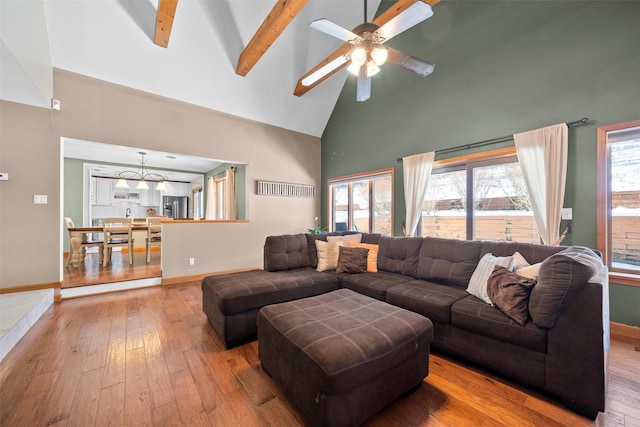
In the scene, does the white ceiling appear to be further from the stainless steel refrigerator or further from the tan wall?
the stainless steel refrigerator

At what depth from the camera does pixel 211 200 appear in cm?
716

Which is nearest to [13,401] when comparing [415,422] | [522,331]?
[415,422]

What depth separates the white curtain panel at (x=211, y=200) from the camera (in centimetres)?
702

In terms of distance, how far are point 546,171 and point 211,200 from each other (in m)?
7.30

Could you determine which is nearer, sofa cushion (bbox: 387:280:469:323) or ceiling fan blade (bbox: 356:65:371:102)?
sofa cushion (bbox: 387:280:469:323)

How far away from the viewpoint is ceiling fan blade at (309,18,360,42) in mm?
1902

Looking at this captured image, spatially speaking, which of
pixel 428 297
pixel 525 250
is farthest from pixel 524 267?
pixel 428 297

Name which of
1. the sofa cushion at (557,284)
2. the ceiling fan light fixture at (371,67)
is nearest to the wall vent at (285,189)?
the ceiling fan light fixture at (371,67)

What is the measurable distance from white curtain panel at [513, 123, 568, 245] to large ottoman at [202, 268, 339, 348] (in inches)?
98.5

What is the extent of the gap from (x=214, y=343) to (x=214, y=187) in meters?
5.60

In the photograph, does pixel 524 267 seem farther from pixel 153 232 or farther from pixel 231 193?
pixel 153 232

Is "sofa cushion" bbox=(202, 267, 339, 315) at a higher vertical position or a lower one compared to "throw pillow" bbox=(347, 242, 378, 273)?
lower

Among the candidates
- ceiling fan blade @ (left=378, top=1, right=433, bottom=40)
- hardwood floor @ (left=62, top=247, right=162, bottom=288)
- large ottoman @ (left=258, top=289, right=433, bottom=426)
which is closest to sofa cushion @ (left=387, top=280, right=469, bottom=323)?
large ottoman @ (left=258, top=289, right=433, bottom=426)

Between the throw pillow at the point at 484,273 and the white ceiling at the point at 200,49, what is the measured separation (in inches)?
166
